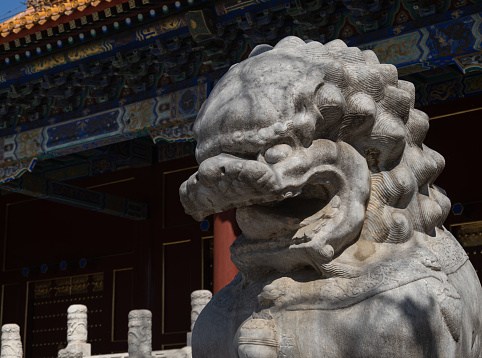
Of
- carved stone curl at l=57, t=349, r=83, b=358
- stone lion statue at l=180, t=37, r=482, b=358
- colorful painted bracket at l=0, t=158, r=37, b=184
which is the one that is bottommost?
stone lion statue at l=180, t=37, r=482, b=358

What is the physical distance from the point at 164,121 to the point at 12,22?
2.02 m

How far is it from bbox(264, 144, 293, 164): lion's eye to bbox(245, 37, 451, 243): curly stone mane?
9 centimetres

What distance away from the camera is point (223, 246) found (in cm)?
710

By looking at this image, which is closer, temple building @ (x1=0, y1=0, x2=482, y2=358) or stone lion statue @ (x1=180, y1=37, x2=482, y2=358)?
stone lion statue @ (x1=180, y1=37, x2=482, y2=358)

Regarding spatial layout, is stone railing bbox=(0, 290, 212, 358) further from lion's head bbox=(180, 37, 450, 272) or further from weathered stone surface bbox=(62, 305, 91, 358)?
lion's head bbox=(180, 37, 450, 272)

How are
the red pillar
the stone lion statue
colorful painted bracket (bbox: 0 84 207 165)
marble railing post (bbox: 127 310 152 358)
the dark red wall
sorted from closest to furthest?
the stone lion statue, marble railing post (bbox: 127 310 152 358), the red pillar, colorful painted bracket (bbox: 0 84 207 165), the dark red wall

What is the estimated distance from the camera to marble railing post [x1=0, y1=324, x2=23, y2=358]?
7203 millimetres

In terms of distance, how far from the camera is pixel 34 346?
1162 centimetres

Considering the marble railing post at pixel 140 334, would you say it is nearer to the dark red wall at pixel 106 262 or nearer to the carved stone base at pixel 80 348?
the carved stone base at pixel 80 348

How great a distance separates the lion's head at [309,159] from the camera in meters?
1.78

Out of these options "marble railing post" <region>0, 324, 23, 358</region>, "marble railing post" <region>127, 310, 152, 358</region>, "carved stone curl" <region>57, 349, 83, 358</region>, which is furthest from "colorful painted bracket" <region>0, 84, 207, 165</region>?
"carved stone curl" <region>57, 349, 83, 358</region>

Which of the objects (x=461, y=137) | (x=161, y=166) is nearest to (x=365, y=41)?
(x=461, y=137)

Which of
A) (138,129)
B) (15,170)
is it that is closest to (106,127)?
(138,129)

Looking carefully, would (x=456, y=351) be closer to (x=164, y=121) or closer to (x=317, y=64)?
(x=317, y=64)
